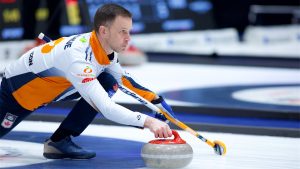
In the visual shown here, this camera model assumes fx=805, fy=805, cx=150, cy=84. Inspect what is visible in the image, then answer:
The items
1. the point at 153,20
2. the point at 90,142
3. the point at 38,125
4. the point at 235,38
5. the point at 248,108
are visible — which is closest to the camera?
the point at 90,142

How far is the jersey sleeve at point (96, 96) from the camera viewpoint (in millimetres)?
4078

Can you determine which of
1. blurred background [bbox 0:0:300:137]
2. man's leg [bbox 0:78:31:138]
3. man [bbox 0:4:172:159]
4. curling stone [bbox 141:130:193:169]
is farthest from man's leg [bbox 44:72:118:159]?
blurred background [bbox 0:0:300:137]

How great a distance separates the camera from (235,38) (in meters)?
14.1

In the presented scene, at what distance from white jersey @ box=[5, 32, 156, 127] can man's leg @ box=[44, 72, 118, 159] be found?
9 cm

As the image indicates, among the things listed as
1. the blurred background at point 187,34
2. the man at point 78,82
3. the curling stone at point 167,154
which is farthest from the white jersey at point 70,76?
the blurred background at point 187,34

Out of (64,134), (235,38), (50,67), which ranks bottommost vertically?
(235,38)

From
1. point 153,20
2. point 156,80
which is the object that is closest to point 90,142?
point 156,80

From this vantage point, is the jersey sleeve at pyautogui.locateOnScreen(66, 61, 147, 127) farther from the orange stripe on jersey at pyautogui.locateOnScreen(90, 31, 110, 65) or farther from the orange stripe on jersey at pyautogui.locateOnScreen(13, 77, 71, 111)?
the orange stripe on jersey at pyautogui.locateOnScreen(13, 77, 71, 111)

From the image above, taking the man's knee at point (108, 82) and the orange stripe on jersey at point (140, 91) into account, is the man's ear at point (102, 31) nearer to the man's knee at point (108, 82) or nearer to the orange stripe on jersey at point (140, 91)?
the man's knee at point (108, 82)

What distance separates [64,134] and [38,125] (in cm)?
144

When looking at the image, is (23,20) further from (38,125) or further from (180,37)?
(38,125)

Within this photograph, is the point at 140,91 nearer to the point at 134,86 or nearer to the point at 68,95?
the point at 134,86

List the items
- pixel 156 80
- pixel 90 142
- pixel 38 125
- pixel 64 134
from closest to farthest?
1. pixel 64 134
2. pixel 90 142
3. pixel 38 125
4. pixel 156 80

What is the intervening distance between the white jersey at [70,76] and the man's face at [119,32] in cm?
9
